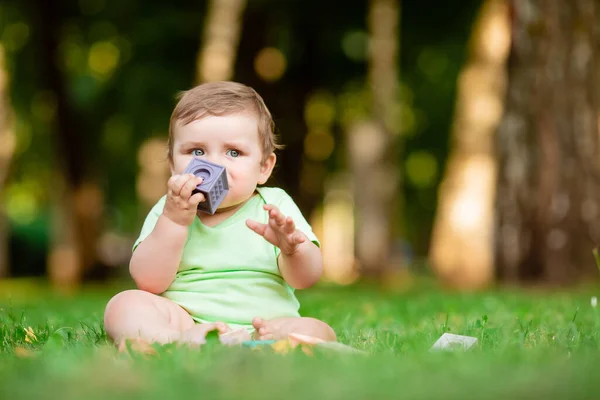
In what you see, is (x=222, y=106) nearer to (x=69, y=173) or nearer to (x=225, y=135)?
(x=225, y=135)

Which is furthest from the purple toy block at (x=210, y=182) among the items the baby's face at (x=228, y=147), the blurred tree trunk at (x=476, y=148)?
the blurred tree trunk at (x=476, y=148)

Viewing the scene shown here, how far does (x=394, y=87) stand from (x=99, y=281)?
8317 mm

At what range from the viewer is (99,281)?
1883 cm

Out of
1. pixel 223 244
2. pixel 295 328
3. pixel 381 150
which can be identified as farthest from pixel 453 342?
pixel 381 150

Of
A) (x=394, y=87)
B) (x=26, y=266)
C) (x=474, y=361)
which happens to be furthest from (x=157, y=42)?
(x=26, y=266)

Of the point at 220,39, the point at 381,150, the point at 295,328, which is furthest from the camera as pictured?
the point at 381,150

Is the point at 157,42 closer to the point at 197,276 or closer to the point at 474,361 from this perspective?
the point at 197,276

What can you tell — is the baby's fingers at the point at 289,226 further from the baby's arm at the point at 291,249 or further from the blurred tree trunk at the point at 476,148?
the blurred tree trunk at the point at 476,148

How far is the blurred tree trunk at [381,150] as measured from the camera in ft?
45.9

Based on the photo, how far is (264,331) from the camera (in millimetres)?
3148

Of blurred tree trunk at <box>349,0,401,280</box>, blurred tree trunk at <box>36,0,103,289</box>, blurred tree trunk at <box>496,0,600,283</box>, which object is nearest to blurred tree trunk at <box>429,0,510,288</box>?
blurred tree trunk at <box>349,0,401,280</box>

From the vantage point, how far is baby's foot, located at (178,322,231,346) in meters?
3.09

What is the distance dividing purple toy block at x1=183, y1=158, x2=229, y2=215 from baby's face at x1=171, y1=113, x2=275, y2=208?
0.12m

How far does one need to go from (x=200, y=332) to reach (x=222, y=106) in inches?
40.8
